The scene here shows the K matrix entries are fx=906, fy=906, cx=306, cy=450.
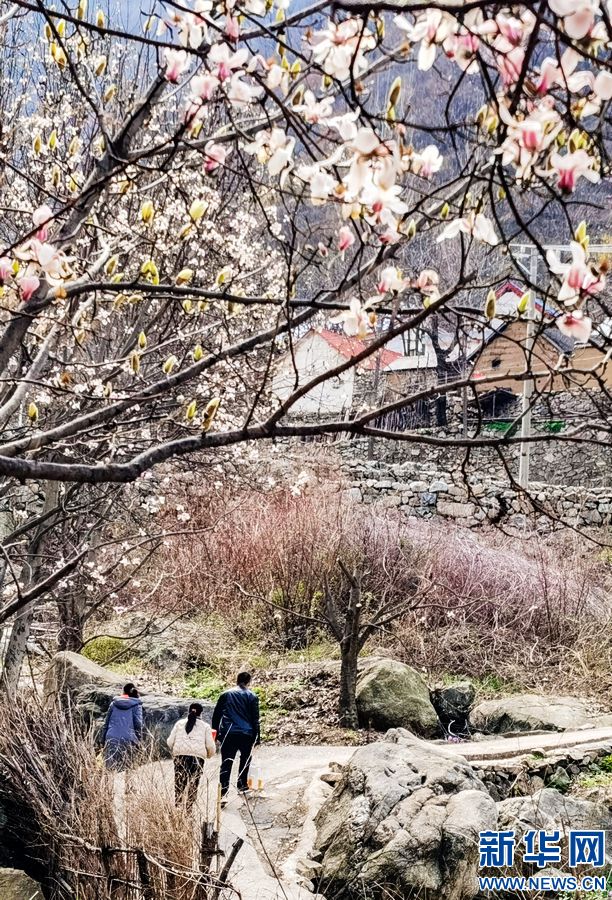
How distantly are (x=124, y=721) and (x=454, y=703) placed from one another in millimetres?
4372

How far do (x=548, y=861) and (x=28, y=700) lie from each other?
3812mm

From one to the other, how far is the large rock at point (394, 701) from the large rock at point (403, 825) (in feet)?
9.43

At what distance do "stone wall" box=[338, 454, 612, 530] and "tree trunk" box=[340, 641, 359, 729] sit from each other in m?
7.20

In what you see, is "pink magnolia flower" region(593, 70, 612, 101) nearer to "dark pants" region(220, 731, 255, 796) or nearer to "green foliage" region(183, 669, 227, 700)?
"dark pants" region(220, 731, 255, 796)

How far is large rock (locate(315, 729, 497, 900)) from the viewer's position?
594 centimetres

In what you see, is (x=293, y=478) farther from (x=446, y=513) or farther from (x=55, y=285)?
(x=55, y=285)

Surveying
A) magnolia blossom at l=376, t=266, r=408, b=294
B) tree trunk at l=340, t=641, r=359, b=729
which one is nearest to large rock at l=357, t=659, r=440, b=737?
tree trunk at l=340, t=641, r=359, b=729

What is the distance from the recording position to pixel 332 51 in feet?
7.70

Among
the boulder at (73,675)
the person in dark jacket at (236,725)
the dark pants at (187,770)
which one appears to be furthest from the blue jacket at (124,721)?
the boulder at (73,675)

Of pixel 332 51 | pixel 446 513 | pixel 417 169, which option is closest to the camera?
pixel 332 51

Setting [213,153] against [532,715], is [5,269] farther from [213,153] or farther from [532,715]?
[532,715]

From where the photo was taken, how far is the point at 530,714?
32.9ft

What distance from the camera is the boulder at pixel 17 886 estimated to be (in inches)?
200

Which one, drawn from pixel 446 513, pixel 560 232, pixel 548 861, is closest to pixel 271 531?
pixel 446 513
